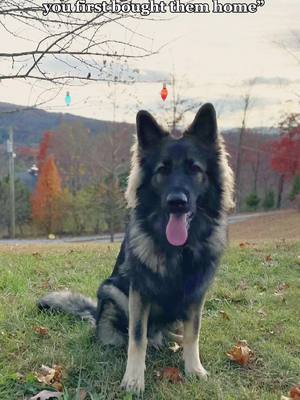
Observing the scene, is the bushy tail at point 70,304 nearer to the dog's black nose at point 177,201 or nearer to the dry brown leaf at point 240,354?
the dry brown leaf at point 240,354

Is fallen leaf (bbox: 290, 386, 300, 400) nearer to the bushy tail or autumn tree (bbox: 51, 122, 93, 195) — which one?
the bushy tail

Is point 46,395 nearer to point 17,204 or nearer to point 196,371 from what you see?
point 196,371

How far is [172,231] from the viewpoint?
3.54 m

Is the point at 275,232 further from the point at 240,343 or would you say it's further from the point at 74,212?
the point at 240,343

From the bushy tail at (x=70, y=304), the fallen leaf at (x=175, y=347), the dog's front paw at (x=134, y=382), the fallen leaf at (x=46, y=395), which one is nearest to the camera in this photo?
the fallen leaf at (x=46, y=395)

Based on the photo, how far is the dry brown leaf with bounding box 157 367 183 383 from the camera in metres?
3.63

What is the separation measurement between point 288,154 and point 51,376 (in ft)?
139

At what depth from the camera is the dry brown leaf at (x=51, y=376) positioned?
3402 mm

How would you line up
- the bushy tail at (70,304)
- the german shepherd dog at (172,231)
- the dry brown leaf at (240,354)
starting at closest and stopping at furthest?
the german shepherd dog at (172,231) → the dry brown leaf at (240,354) → the bushy tail at (70,304)

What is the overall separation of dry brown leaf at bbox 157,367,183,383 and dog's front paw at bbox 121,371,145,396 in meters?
0.22

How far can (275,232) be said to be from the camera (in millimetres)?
32312

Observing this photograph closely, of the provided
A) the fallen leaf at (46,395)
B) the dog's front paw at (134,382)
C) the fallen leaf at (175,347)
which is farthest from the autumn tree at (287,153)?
the fallen leaf at (46,395)

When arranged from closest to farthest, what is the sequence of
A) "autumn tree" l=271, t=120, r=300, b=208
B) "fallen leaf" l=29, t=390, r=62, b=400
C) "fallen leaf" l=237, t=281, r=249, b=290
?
"fallen leaf" l=29, t=390, r=62, b=400 < "fallen leaf" l=237, t=281, r=249, b=290 < "autumn tree" l=271, t=120, r=300, b=208

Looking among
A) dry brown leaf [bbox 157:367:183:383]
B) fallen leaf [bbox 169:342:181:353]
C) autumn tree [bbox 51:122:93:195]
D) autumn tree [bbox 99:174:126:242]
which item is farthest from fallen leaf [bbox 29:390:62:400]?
autumn tree [bbox 51:122:93:195]
